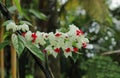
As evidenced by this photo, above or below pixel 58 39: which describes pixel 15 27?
above

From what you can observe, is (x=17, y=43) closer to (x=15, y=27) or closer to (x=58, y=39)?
(x=15, y=27)

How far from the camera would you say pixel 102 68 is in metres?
4.10

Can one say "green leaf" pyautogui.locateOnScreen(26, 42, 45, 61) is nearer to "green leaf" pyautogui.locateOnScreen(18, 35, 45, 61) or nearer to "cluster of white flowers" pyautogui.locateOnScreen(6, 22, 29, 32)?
"green leaf" pyautogui.locateOnScreen(18, 35, 45, 61)

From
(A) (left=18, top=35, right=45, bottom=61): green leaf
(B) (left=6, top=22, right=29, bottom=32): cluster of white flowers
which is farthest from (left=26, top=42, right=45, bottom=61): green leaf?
(B) (left=6, top=22, right=29, bottom=32): cluster of white flowers

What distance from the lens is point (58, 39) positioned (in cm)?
200

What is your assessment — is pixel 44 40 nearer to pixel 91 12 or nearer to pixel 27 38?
pixel 27 38

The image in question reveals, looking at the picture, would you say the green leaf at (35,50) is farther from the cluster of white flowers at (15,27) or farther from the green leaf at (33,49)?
the cluster of white flowers at (15,27)

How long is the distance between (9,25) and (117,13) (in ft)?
15.2

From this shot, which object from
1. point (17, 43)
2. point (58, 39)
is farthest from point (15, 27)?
point (58, 39)

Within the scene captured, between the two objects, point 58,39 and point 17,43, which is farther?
point 58,39

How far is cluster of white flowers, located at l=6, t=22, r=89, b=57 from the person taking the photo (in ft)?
6.55

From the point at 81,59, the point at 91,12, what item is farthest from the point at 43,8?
the point at 81,59

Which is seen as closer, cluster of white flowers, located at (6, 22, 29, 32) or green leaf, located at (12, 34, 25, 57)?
green leaf, located at (12, 34, 25, 57)

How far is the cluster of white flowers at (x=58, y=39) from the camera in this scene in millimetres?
1997
